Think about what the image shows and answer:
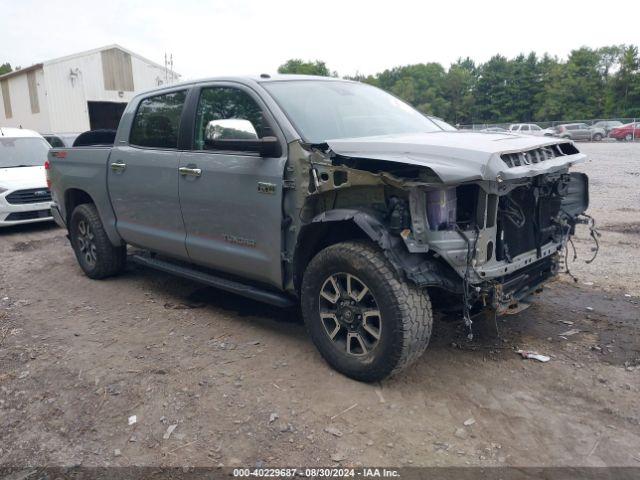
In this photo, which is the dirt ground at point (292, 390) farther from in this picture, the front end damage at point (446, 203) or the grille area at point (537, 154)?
the grille area at point (537, 154)

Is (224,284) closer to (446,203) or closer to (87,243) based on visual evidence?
(446,203)

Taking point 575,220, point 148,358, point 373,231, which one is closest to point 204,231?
point 148,358

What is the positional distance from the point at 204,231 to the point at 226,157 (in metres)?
0.67

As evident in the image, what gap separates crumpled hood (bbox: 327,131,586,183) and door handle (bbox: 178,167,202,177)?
1.30 m

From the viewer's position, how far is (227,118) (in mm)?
4188

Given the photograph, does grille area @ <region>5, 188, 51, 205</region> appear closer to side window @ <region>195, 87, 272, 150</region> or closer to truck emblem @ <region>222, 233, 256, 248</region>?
side window @ <region>195, 87, 272, 150</region>

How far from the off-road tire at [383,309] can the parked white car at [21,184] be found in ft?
24.1

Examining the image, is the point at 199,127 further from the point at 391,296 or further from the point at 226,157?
the point at 391,296

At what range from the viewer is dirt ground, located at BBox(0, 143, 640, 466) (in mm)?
2811

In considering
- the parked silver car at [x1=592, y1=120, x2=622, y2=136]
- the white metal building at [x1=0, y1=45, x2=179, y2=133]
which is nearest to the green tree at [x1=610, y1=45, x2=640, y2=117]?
the parked silver car at [x1=592, y1=120, x2=622, y2=136]

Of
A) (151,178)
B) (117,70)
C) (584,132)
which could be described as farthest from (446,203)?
(584,132)

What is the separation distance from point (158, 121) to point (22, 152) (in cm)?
673

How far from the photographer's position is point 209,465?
8.96 ft

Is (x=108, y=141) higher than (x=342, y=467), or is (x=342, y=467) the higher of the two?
(x=108, y=141)
